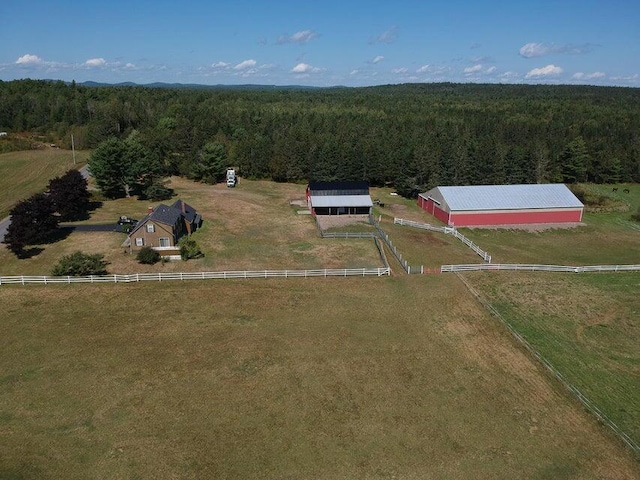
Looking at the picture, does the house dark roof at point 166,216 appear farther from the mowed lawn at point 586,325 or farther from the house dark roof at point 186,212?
the mowed lawn at point 586,325

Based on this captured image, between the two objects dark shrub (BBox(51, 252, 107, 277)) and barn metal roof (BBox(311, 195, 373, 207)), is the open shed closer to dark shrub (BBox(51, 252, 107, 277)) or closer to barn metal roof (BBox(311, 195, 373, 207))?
barn metal roof (BBox(311, 195, 373, 207))

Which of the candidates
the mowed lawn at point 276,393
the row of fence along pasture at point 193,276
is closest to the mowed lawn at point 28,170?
the row of fence along pasture at point 193,276

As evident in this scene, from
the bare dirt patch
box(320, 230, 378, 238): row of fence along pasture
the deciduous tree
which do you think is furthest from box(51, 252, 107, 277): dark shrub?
the bare dirt patch

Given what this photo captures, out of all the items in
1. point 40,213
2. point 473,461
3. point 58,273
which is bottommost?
point 473,461

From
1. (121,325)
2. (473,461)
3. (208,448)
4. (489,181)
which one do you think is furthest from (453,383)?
(489,181)

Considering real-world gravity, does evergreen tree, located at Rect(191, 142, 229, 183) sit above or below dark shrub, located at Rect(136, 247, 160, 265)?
above

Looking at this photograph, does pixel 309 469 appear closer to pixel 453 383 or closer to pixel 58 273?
pixel 453 383
